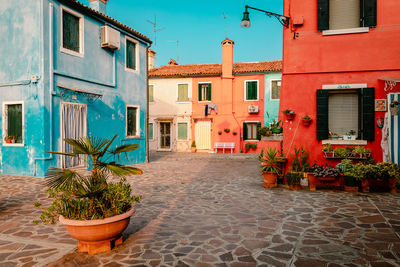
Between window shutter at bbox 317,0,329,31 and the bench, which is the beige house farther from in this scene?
window shutter at bbox 317,0,329,31

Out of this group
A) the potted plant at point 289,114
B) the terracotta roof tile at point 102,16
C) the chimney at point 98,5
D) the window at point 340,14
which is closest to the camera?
the window at point 340,14

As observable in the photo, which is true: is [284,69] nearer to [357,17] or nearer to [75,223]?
[357,17]

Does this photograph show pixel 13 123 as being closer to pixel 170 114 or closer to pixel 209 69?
pixel 170 114

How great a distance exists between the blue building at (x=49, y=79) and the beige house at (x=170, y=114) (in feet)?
33.2

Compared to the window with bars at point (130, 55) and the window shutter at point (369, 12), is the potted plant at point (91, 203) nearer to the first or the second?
the window shutter at point (369, 12)

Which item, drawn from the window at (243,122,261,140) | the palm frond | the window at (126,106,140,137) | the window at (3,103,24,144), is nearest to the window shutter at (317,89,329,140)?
the palm frond

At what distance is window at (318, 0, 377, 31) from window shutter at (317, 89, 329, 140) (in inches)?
75.2

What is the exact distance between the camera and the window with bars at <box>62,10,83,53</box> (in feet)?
33.4

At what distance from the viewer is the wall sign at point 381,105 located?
7852 millimetres

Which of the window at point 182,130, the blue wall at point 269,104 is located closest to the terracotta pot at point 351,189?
the blue wall at point 269,104

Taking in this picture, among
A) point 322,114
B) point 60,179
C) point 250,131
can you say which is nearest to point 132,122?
point 322,114

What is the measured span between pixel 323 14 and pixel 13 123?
424 inches

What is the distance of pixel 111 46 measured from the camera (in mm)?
11852

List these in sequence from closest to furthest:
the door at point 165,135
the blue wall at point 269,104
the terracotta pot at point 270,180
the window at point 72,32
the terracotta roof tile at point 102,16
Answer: the terracotta pot at point 270,180
the window at point 72,32
the terracotta roof tile at point 102,16
the blue wall at point 269,104
the door at point 165,135
